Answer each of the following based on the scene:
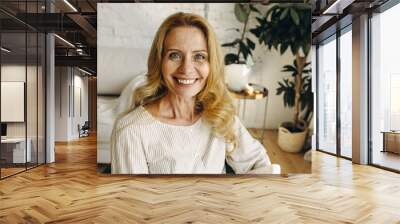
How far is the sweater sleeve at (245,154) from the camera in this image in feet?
18.9

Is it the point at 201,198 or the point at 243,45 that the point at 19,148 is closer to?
the point at 201,198

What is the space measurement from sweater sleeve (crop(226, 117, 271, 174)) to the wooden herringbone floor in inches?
8.8

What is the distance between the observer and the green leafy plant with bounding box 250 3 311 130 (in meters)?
5.79

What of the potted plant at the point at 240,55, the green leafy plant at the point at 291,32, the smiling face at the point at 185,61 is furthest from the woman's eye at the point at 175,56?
the green leafy plant at the point at 291,32

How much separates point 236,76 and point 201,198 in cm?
198

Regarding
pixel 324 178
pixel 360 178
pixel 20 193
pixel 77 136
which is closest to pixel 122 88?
pixel 20 193

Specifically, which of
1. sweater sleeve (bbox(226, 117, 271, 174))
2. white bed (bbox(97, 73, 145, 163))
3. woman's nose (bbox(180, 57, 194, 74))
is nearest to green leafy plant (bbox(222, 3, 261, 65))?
woman's nose (bbox(180, 57, 194, 74))

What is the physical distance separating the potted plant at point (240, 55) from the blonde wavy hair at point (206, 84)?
0.12m

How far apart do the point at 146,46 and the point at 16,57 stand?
228 centimetres

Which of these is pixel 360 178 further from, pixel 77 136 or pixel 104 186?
pixel 77 136

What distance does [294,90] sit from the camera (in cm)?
582

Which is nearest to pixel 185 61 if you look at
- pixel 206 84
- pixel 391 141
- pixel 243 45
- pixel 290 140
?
pixel 206 84

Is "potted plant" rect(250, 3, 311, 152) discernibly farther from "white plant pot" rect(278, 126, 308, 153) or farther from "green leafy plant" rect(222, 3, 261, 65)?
"green leafy plant" rect(222, 3, 261, 65)

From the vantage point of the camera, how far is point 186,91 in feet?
18.6
